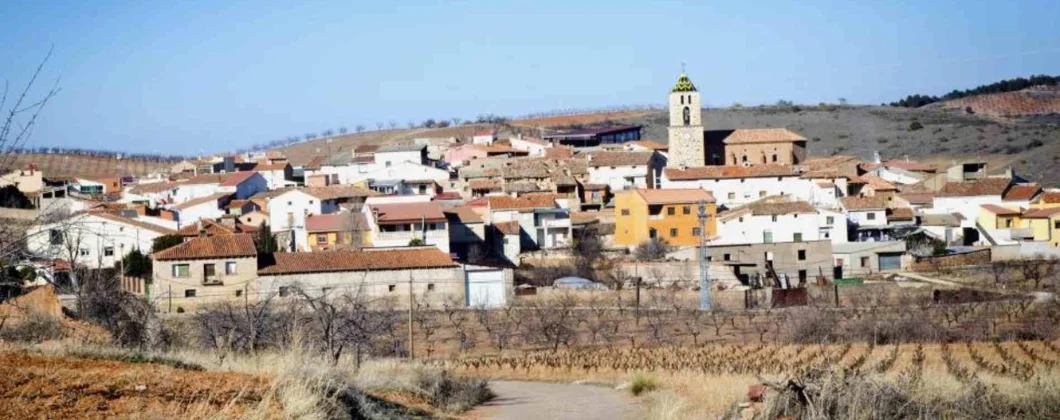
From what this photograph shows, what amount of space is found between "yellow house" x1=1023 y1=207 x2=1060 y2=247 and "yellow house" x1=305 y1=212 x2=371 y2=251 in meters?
22.0

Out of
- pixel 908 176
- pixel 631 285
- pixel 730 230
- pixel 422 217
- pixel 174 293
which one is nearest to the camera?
pixel 174 293

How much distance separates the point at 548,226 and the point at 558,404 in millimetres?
27121

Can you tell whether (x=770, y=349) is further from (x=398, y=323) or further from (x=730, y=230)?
(x=730, y=230)

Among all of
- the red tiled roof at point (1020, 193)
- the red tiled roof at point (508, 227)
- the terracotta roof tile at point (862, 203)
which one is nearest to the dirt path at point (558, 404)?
the red tiled roof at point (508, 227)

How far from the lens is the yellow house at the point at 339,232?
41281 millimetres

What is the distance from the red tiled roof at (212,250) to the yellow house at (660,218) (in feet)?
46.8

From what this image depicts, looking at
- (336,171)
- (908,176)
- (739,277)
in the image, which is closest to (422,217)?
(739,277)

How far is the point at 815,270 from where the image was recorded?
4078 centimetres

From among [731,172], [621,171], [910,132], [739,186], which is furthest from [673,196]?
[910,132]

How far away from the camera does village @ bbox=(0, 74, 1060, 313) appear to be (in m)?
34.9

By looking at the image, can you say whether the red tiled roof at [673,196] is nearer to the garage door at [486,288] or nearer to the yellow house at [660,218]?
the yellow house at [660,218]

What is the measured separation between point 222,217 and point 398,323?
18.4 meters

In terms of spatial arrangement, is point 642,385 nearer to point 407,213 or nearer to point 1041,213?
point 407,213

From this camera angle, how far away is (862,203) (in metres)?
45.7
